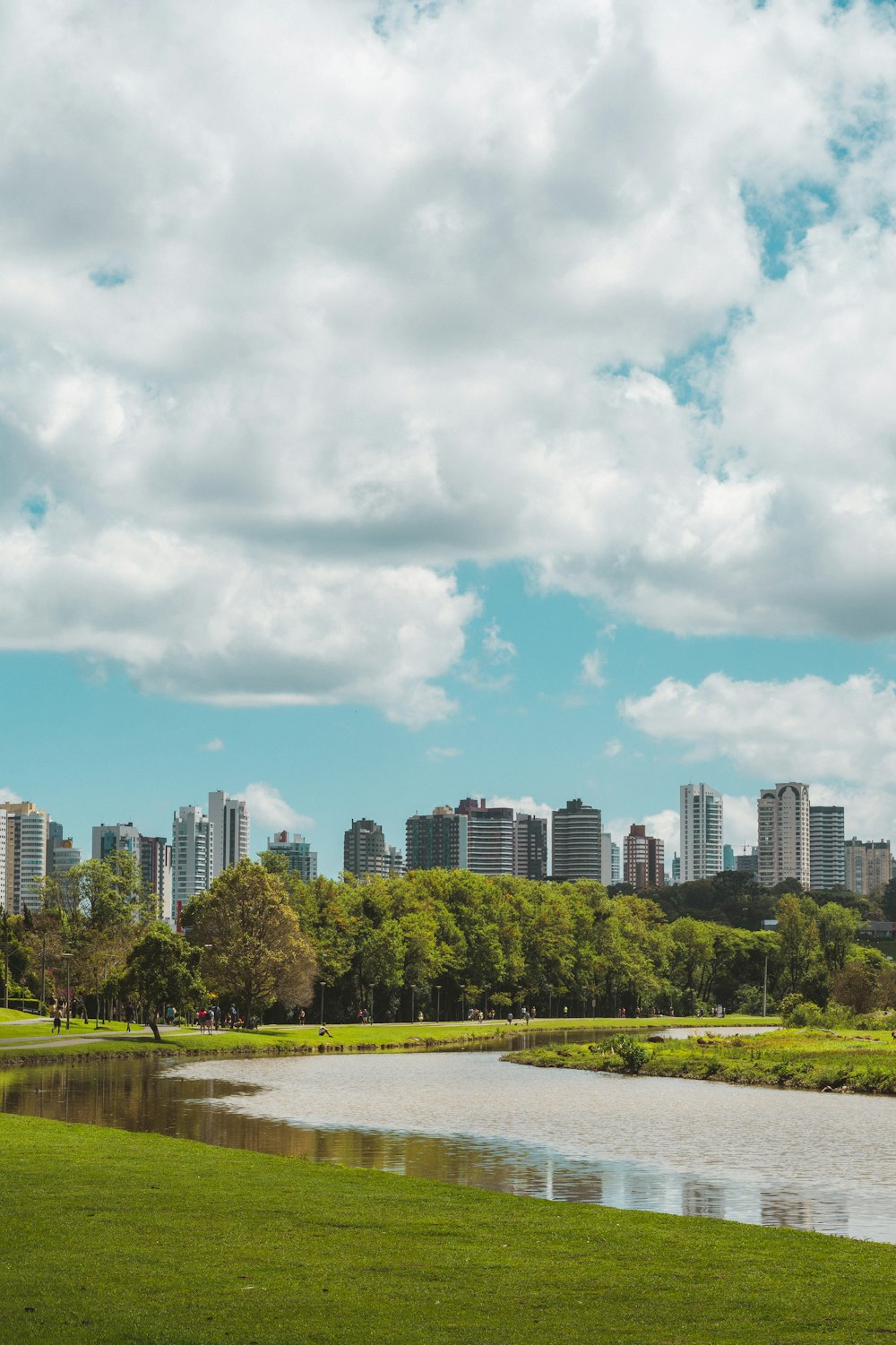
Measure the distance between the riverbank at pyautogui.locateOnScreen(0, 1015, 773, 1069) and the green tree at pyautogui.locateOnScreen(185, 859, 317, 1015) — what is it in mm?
3179

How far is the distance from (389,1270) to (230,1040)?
6284 centimetres

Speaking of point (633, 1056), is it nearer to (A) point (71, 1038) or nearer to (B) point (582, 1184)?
(A) point (71, 1038)

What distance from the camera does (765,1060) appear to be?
211 ft

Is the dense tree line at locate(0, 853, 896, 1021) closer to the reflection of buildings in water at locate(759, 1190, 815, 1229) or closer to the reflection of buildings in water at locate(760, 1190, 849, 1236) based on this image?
the reflection of buildings in water at locate(759, 1190, 815, 1229)

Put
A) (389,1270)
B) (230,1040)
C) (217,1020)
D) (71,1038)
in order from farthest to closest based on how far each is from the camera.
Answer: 1. (217,1020)
2. (230,1040)
3. (71,1038)
4. (389,1270)

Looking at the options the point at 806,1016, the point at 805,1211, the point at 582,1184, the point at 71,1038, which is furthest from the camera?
the point at 806,1016

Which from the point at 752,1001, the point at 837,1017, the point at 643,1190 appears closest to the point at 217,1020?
the point at 837,1017

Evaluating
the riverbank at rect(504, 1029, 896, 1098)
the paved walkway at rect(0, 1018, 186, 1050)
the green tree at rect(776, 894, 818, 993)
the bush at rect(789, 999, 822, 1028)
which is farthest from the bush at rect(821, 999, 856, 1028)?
the green tree at rect(776, 894, 818, 993)

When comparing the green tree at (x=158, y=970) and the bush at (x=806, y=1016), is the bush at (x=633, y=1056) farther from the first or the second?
the bush at (x=806, y=1016)

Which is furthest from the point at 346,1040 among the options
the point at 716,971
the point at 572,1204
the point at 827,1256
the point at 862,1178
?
the point at 716,971

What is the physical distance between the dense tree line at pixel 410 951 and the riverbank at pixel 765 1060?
20655 mm

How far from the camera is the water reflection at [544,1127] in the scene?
25.8 meters

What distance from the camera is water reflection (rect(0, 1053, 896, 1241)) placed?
84.7 ft

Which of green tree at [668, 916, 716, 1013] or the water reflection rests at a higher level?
the water reflection
